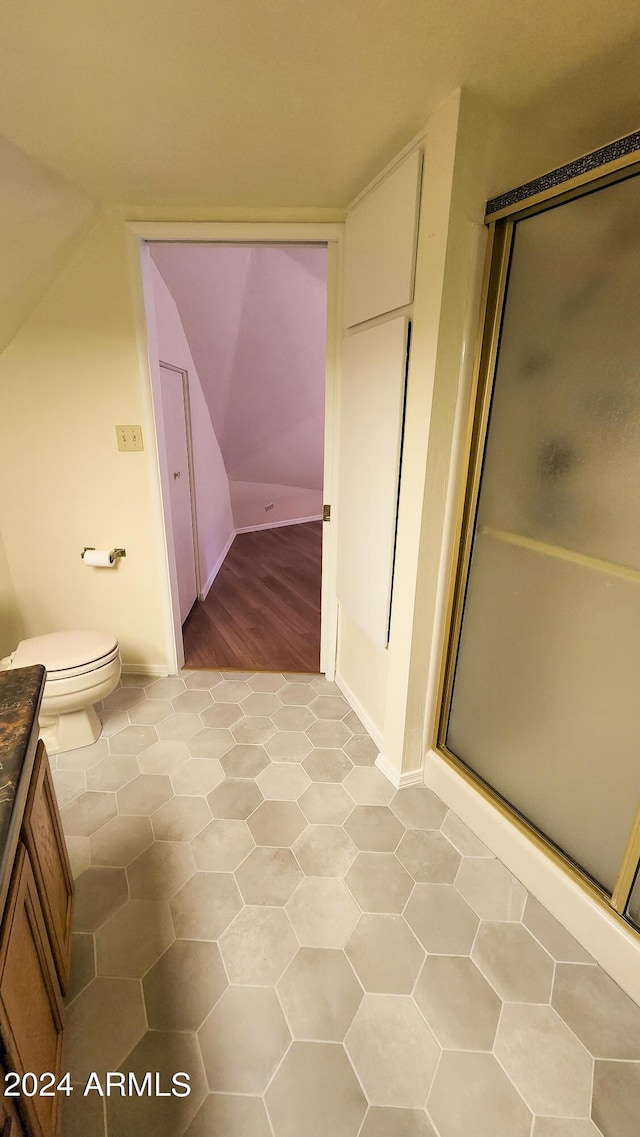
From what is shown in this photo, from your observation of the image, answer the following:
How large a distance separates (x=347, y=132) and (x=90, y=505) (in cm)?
181

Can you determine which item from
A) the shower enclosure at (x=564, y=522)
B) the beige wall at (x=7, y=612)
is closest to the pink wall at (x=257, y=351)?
the shower enclosure at (x=564, y=522)

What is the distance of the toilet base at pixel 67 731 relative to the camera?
6.64ft

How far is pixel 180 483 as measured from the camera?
316cm

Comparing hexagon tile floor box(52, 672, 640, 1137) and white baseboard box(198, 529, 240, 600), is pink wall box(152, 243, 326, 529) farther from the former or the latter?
hexagon tile floor box(52, 672, 640, 1137)

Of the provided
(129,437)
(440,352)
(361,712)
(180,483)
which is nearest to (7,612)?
(129,437)

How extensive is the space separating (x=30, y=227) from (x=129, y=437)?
82cm

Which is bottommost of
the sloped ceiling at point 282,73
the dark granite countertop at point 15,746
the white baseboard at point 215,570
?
the white baseboard at point 215,570

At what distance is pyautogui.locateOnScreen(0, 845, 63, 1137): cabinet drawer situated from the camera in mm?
718

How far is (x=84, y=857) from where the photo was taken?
157 centimetres

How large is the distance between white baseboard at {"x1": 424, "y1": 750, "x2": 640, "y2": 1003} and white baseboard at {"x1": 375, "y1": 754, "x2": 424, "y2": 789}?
9cm

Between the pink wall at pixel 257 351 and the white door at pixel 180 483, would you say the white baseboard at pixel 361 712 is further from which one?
the pink wall at pixel 257 351

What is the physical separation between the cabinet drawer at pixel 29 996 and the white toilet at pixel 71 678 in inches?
40.1

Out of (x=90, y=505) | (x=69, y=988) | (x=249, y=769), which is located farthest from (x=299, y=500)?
(x=69, y=988)

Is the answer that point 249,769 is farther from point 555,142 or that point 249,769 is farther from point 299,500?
point 299,500
